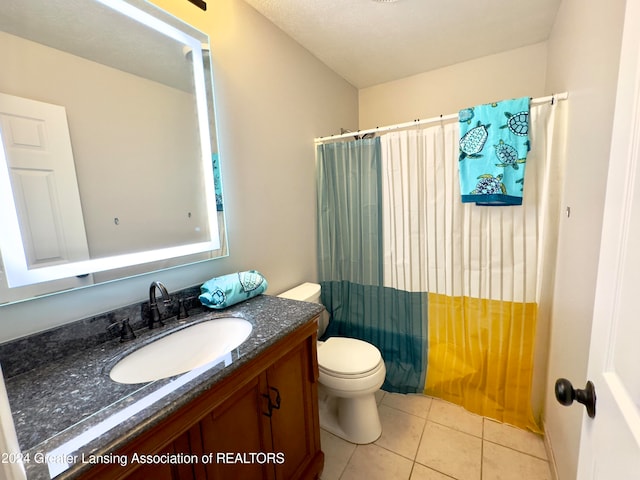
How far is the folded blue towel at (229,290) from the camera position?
1.25 meters

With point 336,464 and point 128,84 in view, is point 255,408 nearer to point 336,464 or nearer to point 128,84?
point 336,464

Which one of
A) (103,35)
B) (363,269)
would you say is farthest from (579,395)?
(103,35)

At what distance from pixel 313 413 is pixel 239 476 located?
0.44 m

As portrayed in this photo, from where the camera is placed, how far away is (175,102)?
4.13ft

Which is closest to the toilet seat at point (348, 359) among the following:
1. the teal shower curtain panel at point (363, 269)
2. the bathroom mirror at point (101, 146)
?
the teal shower curtain panel at point (363, 269)

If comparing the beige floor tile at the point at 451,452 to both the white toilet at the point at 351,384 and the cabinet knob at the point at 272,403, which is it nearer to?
the white toilet at the point at 351,384

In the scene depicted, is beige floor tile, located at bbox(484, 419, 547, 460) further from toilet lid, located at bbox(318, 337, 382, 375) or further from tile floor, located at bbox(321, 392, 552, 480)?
toilet lid, located at bbox(318, 337, 382, 375)

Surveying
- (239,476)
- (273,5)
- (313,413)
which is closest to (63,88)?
(273,5)

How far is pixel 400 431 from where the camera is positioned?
163 cm

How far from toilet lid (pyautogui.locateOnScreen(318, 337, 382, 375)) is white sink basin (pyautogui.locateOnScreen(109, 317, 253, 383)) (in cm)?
63

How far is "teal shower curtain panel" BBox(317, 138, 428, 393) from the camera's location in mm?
1886

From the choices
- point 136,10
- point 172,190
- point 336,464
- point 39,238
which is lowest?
point 336,464

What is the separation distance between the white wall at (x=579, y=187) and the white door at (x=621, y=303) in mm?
Answer: 445

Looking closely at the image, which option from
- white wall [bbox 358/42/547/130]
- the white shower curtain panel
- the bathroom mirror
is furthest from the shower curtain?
the bathroom mirror
